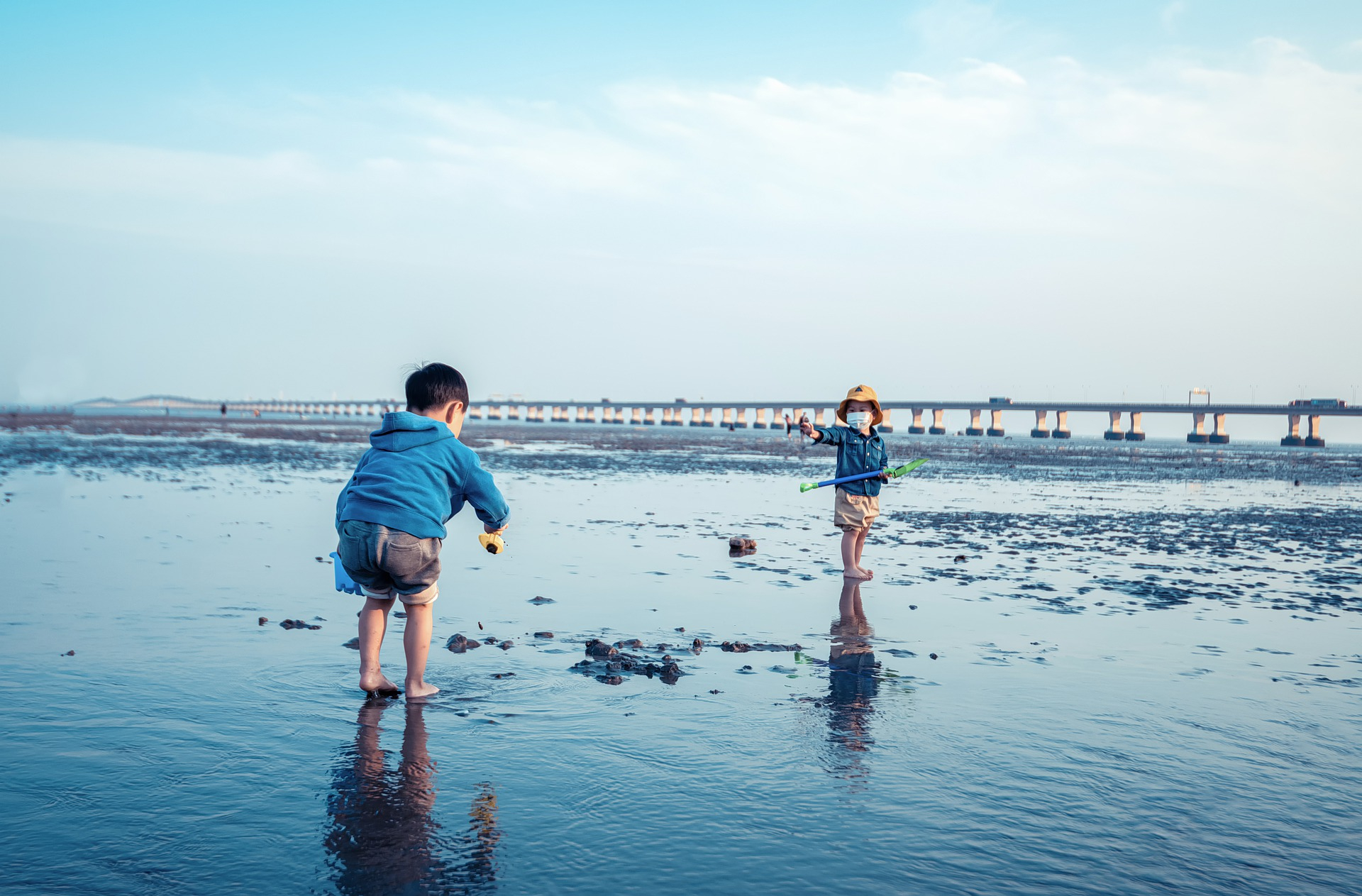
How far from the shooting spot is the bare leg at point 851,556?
1088cm

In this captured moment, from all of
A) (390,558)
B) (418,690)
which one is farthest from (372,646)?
(390,558)

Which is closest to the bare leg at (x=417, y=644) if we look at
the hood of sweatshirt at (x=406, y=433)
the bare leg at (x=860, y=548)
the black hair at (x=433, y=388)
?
the hood of sweatshirt at (x=406, y=433)

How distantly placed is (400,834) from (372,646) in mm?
2183

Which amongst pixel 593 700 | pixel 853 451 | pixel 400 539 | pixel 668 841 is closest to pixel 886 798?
pixel 668 841

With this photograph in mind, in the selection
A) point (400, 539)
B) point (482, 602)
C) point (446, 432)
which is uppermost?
point (446, 432)

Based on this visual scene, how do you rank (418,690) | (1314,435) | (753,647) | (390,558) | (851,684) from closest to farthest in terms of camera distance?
(390,558) → (418,690) → (851,684) → (753,647) → (1314,435)

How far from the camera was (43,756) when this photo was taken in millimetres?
4680

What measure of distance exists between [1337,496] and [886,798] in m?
29.7

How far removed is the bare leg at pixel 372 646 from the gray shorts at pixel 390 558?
161 mm

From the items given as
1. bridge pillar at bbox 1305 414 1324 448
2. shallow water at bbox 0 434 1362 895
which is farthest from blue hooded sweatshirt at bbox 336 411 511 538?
bridge pillar at bbox 1305 414 1324 448

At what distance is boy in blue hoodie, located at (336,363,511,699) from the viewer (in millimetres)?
5645

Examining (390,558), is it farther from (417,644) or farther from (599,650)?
(599,650)

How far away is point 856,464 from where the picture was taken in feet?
38.3

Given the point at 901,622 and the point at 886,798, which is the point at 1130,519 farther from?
the point at 886,798
